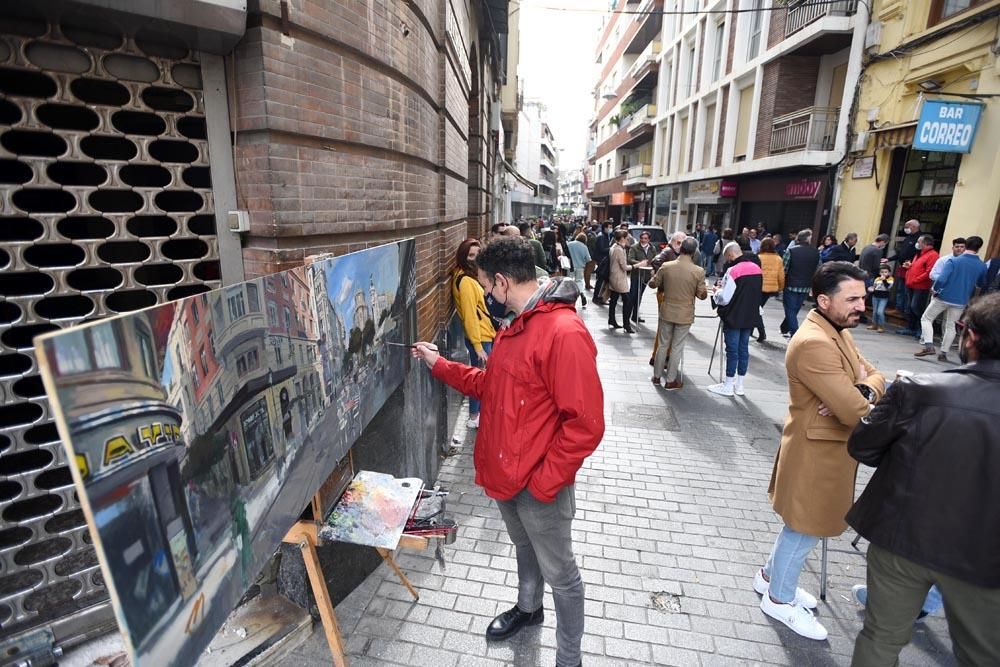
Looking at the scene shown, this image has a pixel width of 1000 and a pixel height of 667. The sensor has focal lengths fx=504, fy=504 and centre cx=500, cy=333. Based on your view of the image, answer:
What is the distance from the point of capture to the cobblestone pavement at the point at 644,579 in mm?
2791

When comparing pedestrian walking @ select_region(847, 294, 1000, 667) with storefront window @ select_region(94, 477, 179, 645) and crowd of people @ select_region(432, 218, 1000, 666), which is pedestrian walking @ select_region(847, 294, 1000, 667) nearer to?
crowd of people @ select_region(432, 218, 1000, 666)

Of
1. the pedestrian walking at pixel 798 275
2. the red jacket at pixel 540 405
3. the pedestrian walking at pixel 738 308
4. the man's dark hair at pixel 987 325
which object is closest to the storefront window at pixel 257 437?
the red jacket at pixel 540 405

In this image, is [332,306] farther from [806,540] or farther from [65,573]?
[806,540]

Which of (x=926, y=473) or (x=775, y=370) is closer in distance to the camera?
(x=926, y=473)

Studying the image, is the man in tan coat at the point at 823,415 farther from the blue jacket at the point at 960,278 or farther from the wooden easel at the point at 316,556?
the blue jacket at the point at 960,278

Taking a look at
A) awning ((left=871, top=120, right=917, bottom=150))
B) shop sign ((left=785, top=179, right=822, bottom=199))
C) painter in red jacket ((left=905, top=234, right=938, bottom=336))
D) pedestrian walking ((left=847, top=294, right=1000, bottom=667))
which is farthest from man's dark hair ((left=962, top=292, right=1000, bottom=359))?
shop sign ((left=785, top=179, right=822, bottom=199))

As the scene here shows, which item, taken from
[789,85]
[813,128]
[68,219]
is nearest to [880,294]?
[813,128]

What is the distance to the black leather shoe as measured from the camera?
112 inches

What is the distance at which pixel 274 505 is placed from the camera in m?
1.86

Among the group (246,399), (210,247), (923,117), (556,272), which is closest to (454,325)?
(210,247)

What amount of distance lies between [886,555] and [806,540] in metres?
0.69

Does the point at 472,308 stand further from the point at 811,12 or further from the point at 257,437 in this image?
the point at 811,12

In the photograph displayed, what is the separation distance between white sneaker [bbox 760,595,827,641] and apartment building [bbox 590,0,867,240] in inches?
491

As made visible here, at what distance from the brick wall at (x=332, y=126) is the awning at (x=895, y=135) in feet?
36.6
